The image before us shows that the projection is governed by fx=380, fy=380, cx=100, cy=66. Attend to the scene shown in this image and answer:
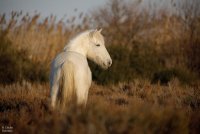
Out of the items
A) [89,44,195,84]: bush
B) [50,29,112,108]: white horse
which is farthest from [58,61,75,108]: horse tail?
[89,44,195,84]: bush

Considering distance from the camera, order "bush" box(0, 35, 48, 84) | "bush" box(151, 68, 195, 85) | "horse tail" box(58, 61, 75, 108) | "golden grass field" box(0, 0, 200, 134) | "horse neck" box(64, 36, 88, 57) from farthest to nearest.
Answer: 1. "bush" box(151, 68, 195, 85)
2. "bush" box(0, 35, 48, 84)
3. "horse neck" box(64, 36, 88, 57)
4. "horse tail" box(58, 61, 75, 108)
5. "golden grass field" box(0, 0, 200, 134)

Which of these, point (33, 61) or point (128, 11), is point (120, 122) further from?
point (128, 11)

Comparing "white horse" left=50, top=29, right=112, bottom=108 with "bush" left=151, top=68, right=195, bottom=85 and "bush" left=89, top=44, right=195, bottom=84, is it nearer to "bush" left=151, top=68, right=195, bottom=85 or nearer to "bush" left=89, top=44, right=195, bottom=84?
"bush" left=89, top=44, right=195, bottom=84

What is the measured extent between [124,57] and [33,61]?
2.68 m

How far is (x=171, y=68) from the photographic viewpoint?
1102 cm

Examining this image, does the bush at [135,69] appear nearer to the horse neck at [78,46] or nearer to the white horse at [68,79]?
the horse neck at [78,46]

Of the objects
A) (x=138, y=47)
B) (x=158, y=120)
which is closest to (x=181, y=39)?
(x=138, y=47)

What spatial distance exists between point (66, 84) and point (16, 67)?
18.0 feet

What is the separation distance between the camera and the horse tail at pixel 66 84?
472cm

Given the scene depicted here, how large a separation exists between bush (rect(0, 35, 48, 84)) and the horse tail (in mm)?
5332

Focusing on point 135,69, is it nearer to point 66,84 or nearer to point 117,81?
point 117,81

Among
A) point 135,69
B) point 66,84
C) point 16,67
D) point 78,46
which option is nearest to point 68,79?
point 66,84

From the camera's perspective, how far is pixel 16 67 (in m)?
9.91

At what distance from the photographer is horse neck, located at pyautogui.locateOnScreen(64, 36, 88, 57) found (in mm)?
5676
